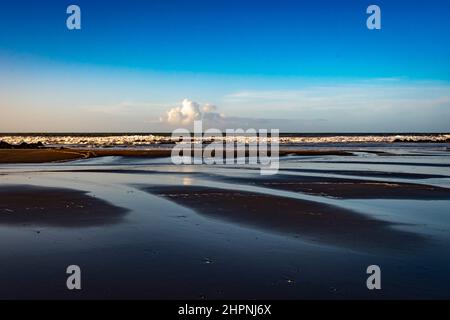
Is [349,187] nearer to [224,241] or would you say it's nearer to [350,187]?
[350,187]

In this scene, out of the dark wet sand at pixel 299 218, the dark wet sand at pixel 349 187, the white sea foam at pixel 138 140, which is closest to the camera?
the dark wet sand at pixel 299 218

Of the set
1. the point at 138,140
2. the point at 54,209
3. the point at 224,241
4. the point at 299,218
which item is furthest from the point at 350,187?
the point at 138,140

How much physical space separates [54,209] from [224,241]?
6.31 m

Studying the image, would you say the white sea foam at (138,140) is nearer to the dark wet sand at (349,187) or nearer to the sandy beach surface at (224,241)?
the dark wet sand at (349,187)

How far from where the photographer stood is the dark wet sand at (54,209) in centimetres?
1228

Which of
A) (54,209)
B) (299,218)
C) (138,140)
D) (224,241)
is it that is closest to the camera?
(224,241)

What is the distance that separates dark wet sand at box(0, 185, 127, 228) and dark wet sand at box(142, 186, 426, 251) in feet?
8.34

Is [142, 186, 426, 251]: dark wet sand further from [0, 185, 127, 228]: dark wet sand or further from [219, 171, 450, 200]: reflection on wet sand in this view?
[219, 171, 450, 200]: reflection on wet sand

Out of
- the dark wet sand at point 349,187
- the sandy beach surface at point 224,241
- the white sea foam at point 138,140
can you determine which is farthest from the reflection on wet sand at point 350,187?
the white sea foam at point 138,140

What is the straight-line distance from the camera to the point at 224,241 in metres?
10.1

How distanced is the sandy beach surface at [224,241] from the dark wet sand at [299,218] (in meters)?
0.03
